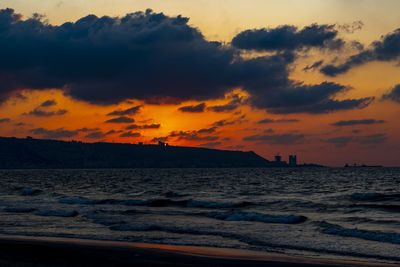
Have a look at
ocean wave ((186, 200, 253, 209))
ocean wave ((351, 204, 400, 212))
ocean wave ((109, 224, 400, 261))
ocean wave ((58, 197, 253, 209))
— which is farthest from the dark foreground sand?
ocean wave ((351, 204, 400, 212))

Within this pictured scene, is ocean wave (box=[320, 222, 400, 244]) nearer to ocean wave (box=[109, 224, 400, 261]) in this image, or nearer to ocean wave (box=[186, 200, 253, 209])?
ocean wave (box=[109, 224, 400, 261])

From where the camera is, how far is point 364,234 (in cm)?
2156

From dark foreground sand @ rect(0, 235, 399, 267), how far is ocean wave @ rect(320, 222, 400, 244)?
6445 mm

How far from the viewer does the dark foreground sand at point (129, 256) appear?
1391 centimetres

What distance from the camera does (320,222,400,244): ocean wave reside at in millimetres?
20178

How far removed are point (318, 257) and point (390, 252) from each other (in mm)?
3409

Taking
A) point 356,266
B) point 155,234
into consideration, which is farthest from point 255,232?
point 356,266

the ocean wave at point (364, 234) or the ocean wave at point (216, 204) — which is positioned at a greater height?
the ocean wave at point (364, 234)

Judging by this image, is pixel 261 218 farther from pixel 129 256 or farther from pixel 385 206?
pixel 129 256

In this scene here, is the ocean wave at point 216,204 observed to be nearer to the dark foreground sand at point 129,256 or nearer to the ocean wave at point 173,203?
the ocean wave at point 173,203

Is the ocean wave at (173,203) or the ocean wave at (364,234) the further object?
the ocean wave at (173,203)

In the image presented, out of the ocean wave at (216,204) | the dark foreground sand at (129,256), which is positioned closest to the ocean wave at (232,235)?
the dark foreground sand at (129,256)

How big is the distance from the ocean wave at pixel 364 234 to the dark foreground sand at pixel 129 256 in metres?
6.45

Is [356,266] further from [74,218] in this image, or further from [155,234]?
[74,218]
